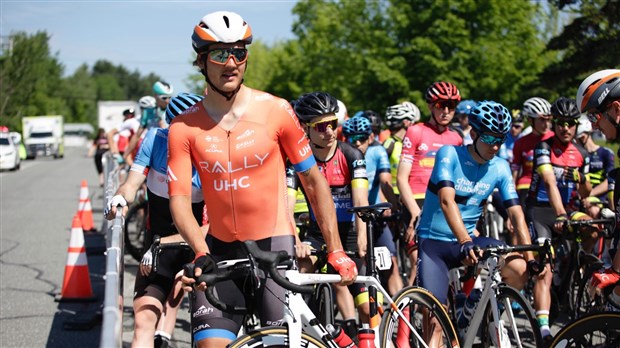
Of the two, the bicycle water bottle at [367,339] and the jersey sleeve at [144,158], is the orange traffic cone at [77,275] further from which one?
the bicycle water bottle at [367,339]

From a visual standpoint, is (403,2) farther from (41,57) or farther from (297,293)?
(41,57)

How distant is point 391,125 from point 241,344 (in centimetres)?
790

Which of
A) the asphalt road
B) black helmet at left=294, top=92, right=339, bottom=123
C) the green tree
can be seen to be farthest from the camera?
the green tree

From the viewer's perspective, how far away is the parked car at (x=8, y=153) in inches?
1656

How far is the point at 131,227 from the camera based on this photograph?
1494cm

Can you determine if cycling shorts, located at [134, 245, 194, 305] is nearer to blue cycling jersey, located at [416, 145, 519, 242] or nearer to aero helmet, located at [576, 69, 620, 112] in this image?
blue cycling jersey, located at [416, 145, 519, 242]

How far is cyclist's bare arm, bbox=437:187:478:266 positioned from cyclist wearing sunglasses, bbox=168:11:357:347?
159cm

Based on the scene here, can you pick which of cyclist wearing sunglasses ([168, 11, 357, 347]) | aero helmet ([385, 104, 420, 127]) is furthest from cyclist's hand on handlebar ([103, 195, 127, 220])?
aero helmet ([385, 104, 420, 127])

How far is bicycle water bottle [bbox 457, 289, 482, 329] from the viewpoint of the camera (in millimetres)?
6215

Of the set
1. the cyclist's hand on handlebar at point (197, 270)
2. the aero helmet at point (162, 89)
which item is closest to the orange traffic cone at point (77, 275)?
the aero helmet at point (162, 89)

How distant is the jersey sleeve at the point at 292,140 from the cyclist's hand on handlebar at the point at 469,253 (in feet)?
5.31

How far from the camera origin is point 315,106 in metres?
7.08

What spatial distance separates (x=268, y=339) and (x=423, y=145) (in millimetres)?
5210

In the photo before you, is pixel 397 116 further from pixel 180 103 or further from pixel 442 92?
pixel 180 103
